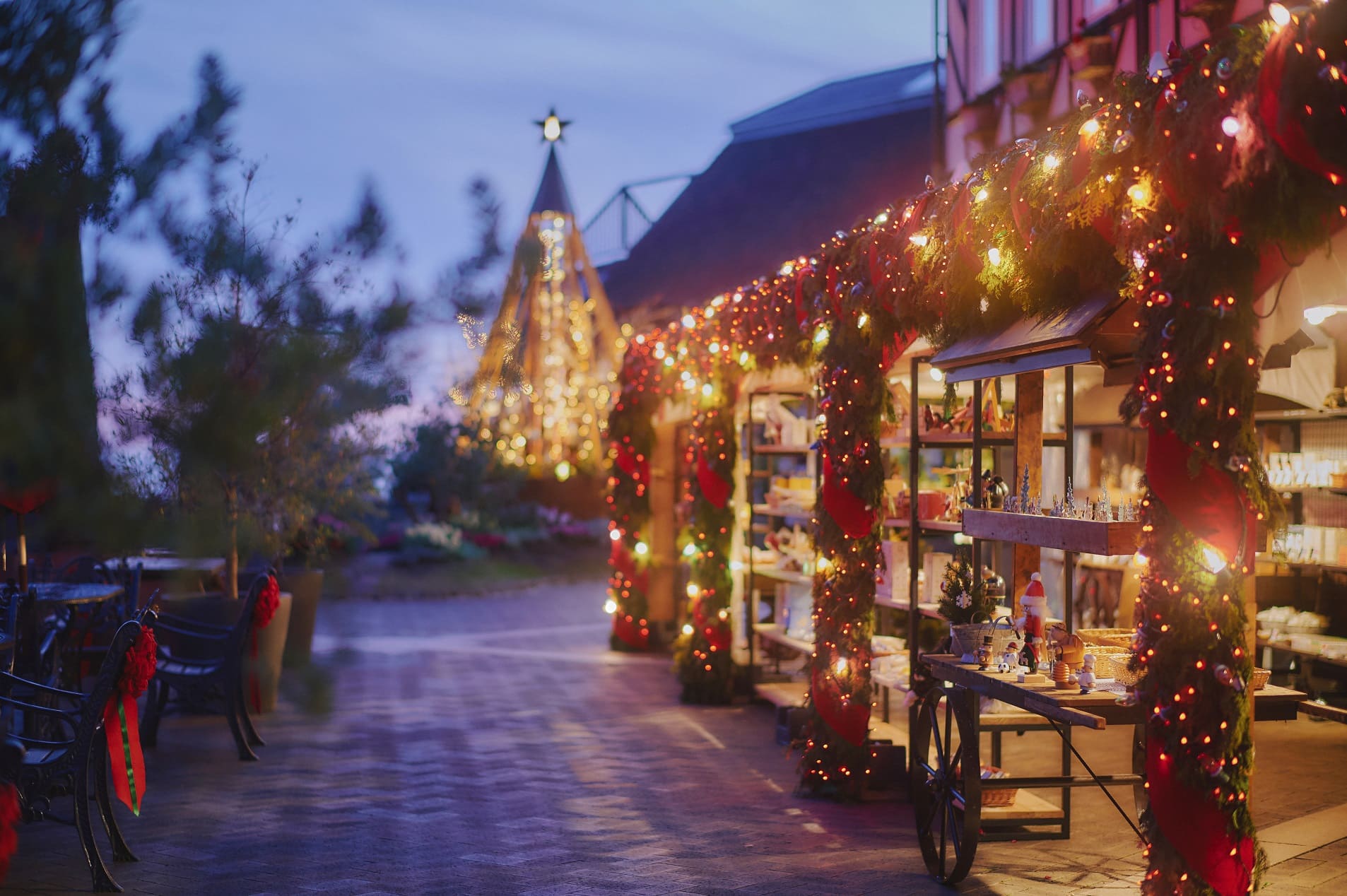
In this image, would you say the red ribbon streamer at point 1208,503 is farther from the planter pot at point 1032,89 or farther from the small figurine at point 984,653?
the planter pot at point 1032,89

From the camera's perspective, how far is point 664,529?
438 inches

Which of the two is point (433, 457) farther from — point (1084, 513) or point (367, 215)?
point (367, 215)

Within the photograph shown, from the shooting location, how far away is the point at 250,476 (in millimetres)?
1034

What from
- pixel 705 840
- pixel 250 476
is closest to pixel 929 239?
pixel 705 840

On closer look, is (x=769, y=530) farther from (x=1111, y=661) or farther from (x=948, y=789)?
(x=1111, y=661)

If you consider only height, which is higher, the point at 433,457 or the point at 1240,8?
the point at 1240,8

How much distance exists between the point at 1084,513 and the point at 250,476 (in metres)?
3.82

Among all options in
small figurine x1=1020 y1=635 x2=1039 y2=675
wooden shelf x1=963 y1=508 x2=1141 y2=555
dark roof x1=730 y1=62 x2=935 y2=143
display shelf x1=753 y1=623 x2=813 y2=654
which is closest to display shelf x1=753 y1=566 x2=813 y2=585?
display shelf x1=753 y1=623 x2=813 y2=654

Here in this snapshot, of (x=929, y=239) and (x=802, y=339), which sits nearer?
(x=929, y=239)

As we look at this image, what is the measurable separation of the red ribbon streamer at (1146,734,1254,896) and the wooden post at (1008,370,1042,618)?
5.96ft

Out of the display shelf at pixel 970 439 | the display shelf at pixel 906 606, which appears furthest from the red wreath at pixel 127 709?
the display shelf at pixel 970 439

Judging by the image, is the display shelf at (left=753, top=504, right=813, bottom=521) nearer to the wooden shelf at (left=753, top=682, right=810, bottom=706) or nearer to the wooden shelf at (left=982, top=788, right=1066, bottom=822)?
the wooden shelf at (left=753, top=682, right=810, bottom=706)

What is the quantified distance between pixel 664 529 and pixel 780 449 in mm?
3360

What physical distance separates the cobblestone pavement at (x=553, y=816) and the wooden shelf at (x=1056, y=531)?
4.22ft
